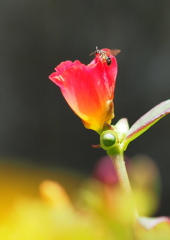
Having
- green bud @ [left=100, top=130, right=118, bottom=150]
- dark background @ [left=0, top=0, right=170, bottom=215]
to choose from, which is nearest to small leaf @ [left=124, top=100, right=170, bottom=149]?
green bud @ [left=100, top=130, right=118, bottom=150]

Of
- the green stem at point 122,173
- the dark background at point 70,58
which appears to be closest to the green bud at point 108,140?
the green stem at point 122,173

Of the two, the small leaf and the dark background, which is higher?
the small leaf

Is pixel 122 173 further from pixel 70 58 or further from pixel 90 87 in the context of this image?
pixel 70 58

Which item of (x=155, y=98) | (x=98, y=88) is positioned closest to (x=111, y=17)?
(x=155, y=98)

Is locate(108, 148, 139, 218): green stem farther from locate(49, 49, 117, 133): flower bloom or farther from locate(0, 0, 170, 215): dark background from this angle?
locate(0, 0, 170, 215): dark background

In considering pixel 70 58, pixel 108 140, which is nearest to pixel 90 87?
pixel 108 140

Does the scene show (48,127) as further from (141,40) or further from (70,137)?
(141,40)
